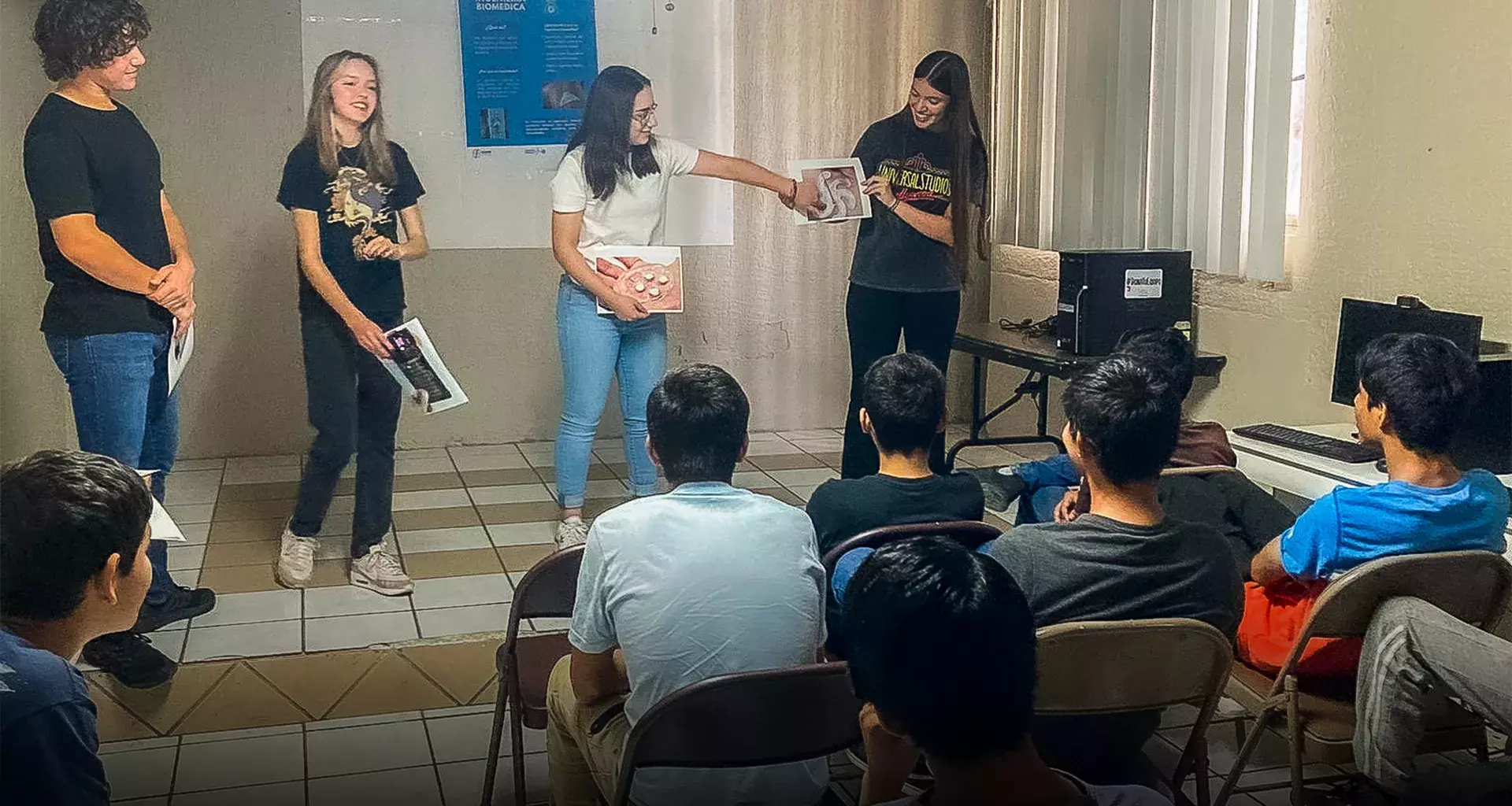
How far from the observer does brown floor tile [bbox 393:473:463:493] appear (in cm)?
205

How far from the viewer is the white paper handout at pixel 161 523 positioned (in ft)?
5.16

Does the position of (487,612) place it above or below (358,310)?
below

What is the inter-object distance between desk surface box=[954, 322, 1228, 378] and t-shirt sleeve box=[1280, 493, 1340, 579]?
457mm

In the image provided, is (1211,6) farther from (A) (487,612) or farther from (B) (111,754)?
(B) (111,754)

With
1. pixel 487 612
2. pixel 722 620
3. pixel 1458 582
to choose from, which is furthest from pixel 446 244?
pixel 1458 582

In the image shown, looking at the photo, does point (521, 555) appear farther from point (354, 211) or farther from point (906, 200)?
point (906, 200)

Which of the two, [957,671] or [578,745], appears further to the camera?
[578,745]

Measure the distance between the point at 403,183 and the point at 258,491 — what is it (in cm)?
57

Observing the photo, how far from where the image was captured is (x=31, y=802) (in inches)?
48.9

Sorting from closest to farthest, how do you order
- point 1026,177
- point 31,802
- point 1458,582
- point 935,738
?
point 935,738, point 31,802, point 1458,582, point 1026,177

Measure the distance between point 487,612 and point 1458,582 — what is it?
1.42m

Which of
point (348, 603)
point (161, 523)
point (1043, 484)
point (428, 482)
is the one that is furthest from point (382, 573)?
point (1043, 484)

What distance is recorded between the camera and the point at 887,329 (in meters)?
2.10

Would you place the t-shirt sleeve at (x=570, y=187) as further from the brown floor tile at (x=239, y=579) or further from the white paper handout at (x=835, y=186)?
the brown floor tile at (x=239, y=579)
